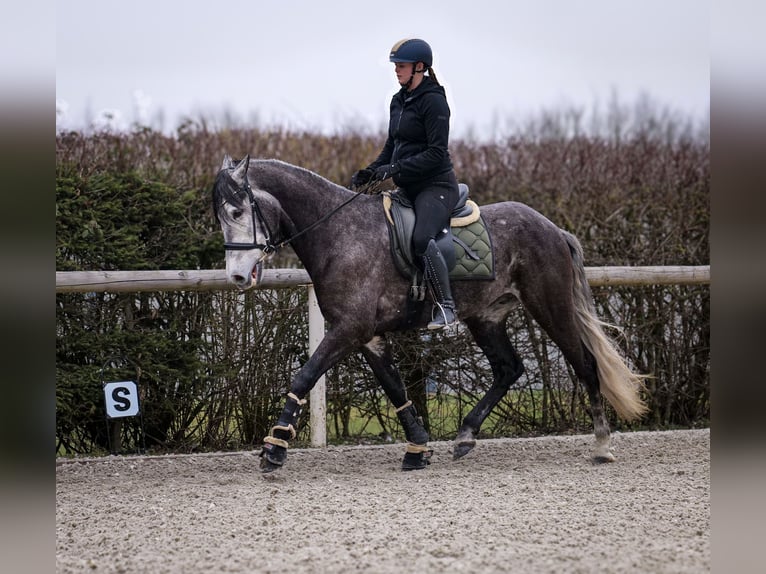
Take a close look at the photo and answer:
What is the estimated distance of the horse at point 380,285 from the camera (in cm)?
559

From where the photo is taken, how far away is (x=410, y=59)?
19.1ft

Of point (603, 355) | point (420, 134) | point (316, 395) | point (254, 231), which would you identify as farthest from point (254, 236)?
point (603, 355)

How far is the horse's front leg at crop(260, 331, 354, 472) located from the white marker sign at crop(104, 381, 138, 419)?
52.6 inches

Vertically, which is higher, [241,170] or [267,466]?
[241,170]

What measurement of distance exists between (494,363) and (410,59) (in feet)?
7.94

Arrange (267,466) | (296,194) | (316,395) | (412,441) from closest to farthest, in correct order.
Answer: (267,466), (296,194), (412,441), (316,395)

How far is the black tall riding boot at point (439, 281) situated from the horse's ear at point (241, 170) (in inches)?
52.4

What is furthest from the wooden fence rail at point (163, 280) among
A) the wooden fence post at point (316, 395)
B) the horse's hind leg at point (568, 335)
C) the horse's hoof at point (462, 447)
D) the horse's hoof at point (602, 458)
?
the horse's hoof at point (462, 447)

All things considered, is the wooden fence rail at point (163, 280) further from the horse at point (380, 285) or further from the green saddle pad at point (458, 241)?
the green saddle pad at point (458, 241)

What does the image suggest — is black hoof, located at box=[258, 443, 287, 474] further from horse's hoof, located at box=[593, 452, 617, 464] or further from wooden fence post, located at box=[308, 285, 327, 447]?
horse's hoof, located at box=[593, 452, 617, 464]

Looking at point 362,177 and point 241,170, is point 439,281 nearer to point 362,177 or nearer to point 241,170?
point 362,177

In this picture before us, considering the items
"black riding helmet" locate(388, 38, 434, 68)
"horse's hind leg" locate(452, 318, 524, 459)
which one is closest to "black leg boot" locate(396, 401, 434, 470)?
"horse's hind leg" locate(452, 318, 524, 459)
